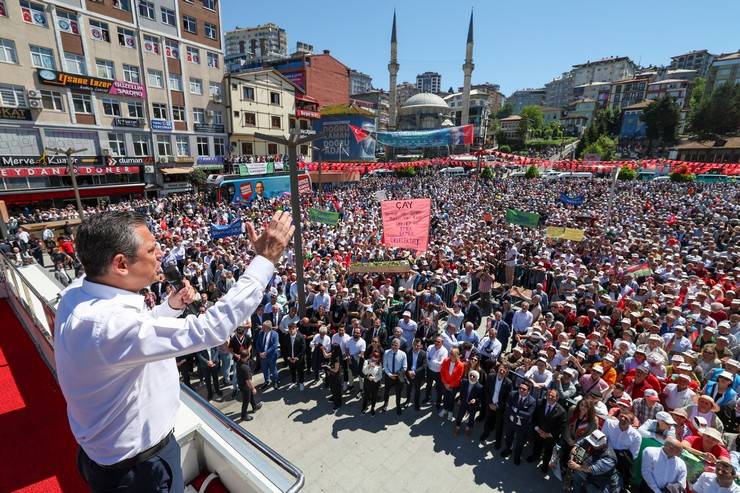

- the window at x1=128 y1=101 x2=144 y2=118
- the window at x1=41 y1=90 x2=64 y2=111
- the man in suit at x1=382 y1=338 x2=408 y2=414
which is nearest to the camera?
the man in suit at x1=382 y1=338 x2=408 y2=414

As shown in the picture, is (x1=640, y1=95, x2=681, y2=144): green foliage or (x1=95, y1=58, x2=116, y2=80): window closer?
(x1=95, y1=58, x2=116, y2=80): window

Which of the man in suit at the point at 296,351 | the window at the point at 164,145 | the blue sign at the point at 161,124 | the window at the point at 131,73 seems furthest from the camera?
the window at the point at 164,145

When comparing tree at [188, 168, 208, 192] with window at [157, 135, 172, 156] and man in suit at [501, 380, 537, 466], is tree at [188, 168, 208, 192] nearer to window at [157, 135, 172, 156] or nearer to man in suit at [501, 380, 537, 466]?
window at [157, 135, 172, 156]

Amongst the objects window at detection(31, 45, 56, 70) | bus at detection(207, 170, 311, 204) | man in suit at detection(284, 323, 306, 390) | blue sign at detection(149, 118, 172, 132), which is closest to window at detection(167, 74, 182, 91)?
blue sign at detection(149, 118, 172, 132)

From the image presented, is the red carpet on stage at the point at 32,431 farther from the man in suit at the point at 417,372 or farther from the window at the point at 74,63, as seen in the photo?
the window at the point at 74,63

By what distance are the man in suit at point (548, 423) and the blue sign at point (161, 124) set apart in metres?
33.2

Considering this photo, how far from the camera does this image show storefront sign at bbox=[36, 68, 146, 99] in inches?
918

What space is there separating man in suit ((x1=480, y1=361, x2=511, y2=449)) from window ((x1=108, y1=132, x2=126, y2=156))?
3107 cm

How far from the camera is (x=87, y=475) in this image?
67.3 inches

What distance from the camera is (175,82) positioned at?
30.6 meters

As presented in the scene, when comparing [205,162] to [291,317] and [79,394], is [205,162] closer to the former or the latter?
[291,317]

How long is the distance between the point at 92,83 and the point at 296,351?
2844 centimetres

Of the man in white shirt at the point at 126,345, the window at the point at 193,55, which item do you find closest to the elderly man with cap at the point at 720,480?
the man in white shirt at the point at 126,345

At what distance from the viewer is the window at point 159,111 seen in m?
29.5
